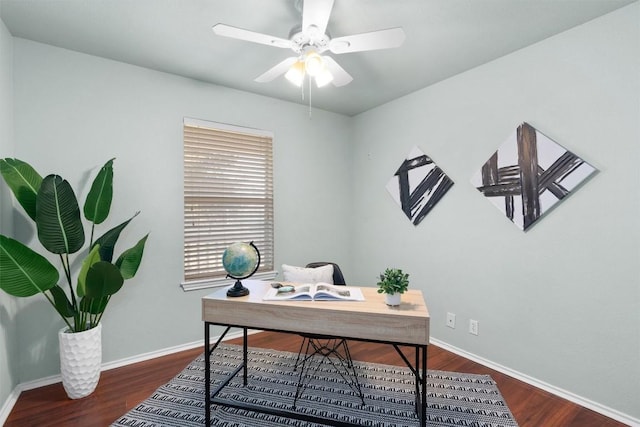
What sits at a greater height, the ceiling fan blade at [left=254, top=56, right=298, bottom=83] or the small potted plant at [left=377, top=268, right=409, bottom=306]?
the ceiling fan blade at [left=254, top=56, right=298, bottom=83]

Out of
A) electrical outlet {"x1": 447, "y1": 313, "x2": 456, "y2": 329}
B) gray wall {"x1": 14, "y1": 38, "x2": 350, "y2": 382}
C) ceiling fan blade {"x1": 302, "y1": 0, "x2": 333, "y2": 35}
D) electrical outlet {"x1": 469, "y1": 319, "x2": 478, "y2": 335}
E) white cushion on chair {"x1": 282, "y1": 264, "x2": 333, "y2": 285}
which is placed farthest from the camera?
electrical outlet {"x1": 447, "y1": 313, "x2": 456, "y2": 329}

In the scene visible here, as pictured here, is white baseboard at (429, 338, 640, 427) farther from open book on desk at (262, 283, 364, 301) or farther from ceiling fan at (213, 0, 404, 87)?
ceiling fan at (213, 0, 404, 87)

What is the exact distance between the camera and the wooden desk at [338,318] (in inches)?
60.6

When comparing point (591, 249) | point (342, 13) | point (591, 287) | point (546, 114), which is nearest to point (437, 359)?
point (591, 287)

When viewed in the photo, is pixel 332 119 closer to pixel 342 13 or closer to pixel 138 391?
pixel 342 13

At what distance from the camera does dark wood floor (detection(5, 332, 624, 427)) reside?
6.17ft

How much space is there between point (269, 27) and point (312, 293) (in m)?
1.80

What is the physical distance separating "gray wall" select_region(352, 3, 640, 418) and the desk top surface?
1.10m

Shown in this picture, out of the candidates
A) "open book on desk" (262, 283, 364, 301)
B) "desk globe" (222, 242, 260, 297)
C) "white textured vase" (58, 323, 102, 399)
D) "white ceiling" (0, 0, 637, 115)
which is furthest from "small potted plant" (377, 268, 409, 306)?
"white textured vase" (58, 323, 102, 399)

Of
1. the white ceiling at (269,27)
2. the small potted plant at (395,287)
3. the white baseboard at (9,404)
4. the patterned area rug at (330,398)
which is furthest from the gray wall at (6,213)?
the small potted plant at (395,287)

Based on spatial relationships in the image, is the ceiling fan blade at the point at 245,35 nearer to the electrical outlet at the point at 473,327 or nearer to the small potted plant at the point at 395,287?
the small potted plant at the point at 395,287

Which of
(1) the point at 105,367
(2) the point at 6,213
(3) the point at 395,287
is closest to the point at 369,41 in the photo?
(3) the point at 395,287

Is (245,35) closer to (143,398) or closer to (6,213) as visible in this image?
(6,213)

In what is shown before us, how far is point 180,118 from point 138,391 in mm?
2272
